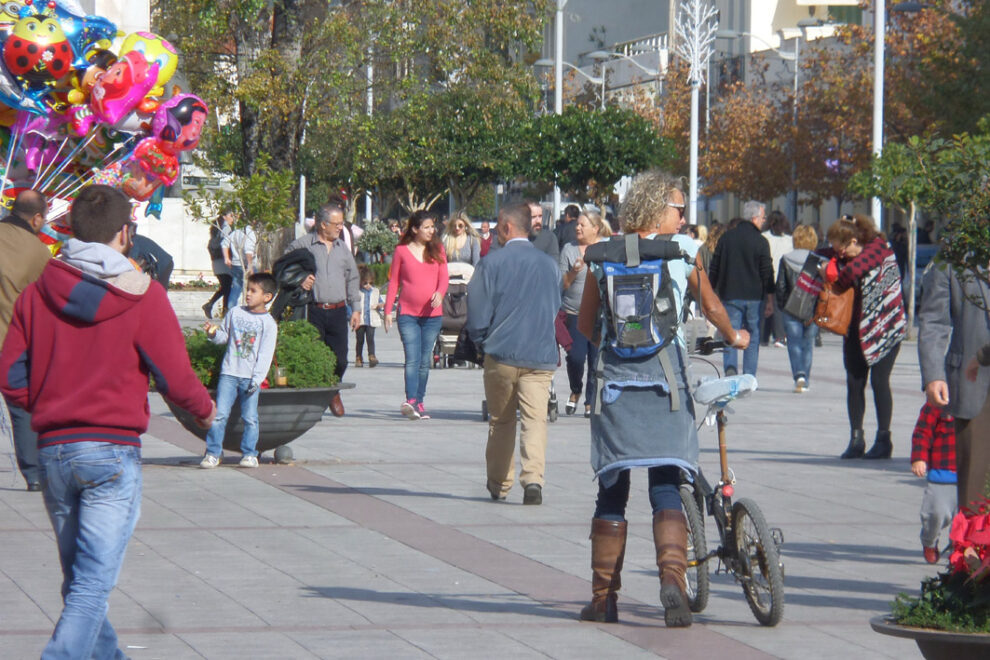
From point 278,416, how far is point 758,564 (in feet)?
17.1

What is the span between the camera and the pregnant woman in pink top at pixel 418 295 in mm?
14406

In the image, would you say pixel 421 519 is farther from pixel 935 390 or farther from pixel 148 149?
pixel 148 149

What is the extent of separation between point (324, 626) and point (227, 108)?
61.0 feet

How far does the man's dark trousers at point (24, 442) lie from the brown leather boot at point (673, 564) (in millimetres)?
4514

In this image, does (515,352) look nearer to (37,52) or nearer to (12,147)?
(37,52)

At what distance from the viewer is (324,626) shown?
21.9 ft

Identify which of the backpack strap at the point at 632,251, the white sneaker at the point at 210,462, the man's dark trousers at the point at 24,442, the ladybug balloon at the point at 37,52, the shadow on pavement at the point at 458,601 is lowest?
the shadow on pavement at the point at 458,601

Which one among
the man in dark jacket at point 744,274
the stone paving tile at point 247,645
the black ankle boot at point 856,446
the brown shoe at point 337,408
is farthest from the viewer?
the man in dark jacket at point 744,274

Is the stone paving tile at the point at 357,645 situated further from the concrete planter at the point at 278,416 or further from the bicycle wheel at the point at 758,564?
the concrete planter at the point at 278,416

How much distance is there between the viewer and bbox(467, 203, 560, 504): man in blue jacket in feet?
32.3

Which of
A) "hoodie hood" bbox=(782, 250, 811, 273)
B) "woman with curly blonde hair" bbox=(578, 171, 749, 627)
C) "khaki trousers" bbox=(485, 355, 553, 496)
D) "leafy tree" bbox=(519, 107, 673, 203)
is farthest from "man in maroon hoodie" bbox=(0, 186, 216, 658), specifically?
"leafy tree" bbox=(519, 107, 673, 203)

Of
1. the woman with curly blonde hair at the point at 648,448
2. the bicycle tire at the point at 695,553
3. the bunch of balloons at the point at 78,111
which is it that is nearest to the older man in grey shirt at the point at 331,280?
the bunch of balloons at the point at 78,111

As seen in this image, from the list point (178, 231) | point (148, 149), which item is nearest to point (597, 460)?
point (148, 149)

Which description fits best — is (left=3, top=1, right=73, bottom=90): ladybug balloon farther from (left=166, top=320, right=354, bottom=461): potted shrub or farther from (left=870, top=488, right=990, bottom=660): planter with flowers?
(left=870, top=488, right=990, bottom=660): planter with flowers
